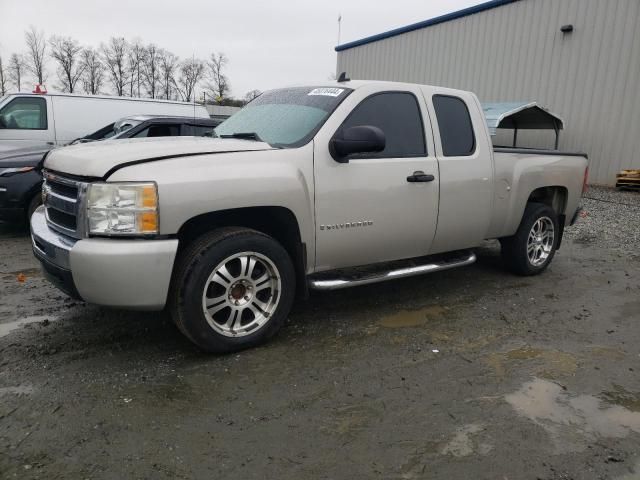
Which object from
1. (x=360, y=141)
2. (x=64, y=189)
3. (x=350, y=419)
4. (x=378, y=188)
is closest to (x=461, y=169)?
(x=378, y=188)

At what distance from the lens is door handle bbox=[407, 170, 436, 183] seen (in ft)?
13.6

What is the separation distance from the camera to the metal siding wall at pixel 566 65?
44.7 feet

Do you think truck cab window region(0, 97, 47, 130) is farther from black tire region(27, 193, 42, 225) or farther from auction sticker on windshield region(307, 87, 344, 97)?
auction sticker on windshield region(307, 87, 344, 97)

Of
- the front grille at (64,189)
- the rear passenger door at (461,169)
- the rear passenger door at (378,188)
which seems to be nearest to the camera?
the front grille at (64,189)

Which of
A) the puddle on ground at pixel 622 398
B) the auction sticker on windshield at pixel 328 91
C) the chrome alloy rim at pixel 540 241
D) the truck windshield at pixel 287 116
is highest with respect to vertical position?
the auction sticker on windshield at pixel 328 91

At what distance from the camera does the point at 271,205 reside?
11.3ft

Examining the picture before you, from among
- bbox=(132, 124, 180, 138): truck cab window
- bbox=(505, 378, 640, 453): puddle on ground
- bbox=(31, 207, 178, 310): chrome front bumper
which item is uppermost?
bbox=(132, 124, 180, 138): truck cab window

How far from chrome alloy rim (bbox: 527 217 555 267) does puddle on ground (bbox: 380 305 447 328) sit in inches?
68.1

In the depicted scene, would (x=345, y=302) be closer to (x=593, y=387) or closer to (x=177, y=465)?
(x=593, y=387)

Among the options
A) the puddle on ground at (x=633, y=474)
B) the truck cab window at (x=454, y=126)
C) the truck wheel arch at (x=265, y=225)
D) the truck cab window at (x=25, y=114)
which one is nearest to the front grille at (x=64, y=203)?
the truck wheel arch at (x=265, y=225)

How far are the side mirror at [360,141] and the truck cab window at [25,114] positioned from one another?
339 inches

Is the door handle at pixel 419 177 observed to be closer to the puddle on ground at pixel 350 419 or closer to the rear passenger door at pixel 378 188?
the rear passenger door at pixel 378 188

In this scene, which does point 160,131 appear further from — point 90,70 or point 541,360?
point 90,70

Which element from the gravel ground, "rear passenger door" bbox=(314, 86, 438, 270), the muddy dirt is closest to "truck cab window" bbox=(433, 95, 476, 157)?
"rear passenger door" bbox=(314, 86, 438, 270)
